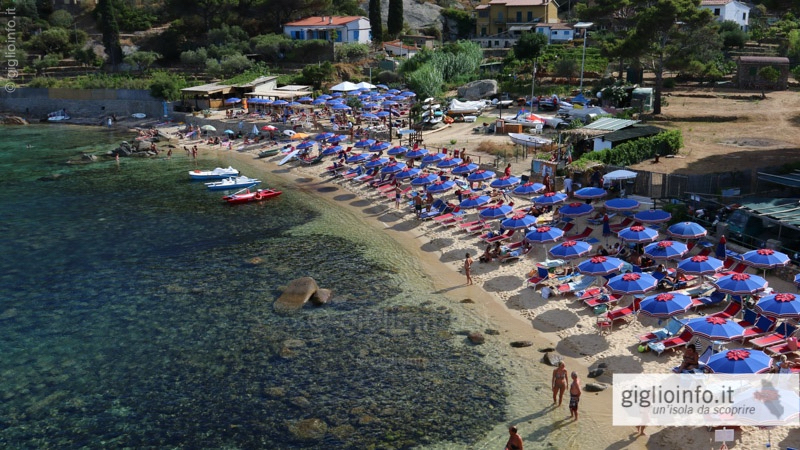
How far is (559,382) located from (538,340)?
152 inches

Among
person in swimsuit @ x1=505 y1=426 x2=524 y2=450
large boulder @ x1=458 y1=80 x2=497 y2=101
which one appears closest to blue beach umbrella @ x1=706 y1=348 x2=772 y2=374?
person in swimsuit @ x1=505 y1=426 x2=524 y2=450

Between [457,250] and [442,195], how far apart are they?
7.91 m

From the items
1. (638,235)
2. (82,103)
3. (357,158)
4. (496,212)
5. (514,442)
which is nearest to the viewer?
(514,442)

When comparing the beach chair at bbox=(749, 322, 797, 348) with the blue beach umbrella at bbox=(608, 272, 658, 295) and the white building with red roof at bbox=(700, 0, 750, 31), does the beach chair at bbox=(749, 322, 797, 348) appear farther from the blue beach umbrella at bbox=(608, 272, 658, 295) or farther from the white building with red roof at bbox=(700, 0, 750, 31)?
the white building with red roof at bbox=(700, 0, 750, 31)

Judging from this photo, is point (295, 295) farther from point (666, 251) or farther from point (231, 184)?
point (231, 184)

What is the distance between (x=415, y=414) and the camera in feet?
63.1

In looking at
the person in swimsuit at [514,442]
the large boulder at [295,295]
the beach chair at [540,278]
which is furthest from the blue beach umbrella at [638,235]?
the large boulder at [295,295]

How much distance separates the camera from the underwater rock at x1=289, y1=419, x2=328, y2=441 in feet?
60.5

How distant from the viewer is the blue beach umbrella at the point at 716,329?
18.7 meters

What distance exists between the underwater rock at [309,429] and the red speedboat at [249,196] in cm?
2435

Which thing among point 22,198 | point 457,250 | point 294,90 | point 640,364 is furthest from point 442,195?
point 294,90

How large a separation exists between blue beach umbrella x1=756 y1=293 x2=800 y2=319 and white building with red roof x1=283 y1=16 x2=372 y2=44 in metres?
73.0

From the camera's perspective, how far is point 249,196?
41438 millimetres

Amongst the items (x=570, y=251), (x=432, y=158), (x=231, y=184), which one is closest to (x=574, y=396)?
(x=570, y=251)
